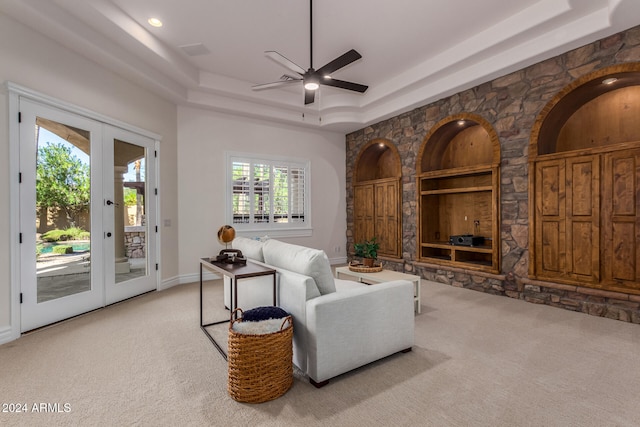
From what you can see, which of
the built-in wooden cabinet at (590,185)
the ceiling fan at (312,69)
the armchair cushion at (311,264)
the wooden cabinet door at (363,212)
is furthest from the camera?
the wooden cabinet door at (363,212)

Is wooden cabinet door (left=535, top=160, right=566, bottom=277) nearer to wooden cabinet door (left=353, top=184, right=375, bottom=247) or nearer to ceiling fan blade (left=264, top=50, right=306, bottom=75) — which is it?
wooden cabinet door (left=353, top=184, right=375, bottom=247)

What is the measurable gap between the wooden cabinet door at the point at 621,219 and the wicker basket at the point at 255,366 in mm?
3874

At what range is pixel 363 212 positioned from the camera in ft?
23.1

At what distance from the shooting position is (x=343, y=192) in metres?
7.45

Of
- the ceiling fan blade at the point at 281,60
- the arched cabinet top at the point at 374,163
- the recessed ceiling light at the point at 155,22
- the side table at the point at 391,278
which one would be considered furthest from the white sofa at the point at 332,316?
the arched cabinet top at the point at 374,163

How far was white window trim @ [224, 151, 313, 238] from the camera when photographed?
5.90 metres

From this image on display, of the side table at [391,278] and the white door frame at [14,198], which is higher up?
the white door frame at [14,198]

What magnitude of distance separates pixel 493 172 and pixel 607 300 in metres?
2.04

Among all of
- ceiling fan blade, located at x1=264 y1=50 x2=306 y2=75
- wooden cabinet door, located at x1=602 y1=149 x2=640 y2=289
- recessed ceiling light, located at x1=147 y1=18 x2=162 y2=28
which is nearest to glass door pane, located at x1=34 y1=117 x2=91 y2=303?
recessed ceiling light, located at x1=147 y1=18 x2=162 y2=28

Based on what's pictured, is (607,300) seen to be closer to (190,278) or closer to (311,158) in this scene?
(311,158)

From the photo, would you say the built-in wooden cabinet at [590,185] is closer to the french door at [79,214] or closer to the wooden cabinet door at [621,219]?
the wooden cabinet door at [621,219]

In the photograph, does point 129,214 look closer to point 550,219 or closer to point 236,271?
point 236,271

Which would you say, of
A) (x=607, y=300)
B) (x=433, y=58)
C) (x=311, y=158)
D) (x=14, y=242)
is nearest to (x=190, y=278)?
(x=14, y=242)

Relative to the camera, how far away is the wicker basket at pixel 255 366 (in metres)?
1.97
